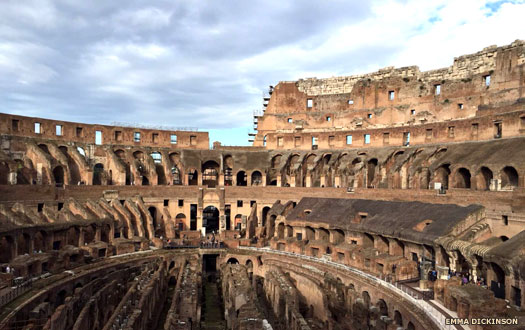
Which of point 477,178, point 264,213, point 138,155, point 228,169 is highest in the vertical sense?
point 138,155

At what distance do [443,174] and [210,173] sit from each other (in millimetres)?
27823

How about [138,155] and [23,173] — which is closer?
[23,173]

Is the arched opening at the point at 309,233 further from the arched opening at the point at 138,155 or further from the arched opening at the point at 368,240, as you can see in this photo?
the arched opening at the point at 138,155

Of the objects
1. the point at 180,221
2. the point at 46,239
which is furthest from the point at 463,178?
the point at 46,239

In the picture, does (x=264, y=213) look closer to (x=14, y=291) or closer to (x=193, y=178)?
(x=193, y=178)

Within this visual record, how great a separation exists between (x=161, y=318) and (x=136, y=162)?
77.6ft

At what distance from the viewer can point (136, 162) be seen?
144 ft

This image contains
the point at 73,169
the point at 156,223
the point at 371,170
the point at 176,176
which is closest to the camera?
the point at 73,169

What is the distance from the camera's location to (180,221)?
42.3 m

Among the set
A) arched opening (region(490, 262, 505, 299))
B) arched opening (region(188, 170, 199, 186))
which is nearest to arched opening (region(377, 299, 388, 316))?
arched opening (region(490, 262, 505, 299))

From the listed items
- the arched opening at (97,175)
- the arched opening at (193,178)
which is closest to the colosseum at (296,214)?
the arched opening at (193,178)

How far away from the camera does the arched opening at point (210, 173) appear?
4856cm

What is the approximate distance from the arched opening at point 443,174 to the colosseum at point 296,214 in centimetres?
9

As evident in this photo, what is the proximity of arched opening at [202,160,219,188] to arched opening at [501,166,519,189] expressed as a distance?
98.7ft
